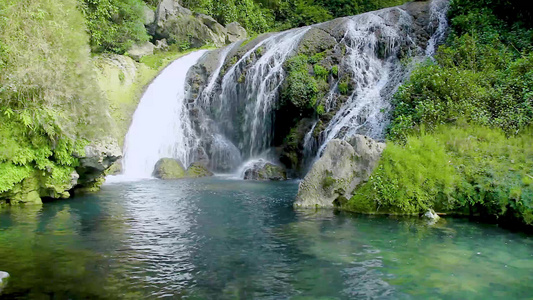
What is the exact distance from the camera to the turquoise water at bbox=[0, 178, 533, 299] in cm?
620

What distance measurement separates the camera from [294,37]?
25.0 meters

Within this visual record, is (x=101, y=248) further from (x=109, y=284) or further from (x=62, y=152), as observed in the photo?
(x=62, y=152)

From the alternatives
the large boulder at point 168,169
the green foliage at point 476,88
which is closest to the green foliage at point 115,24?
the large boulder at point 168,169

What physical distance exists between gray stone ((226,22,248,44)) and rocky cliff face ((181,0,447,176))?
1067cm

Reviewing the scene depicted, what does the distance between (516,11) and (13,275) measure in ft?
70.3

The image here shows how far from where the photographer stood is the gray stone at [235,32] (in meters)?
36.9

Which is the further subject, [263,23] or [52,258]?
[263,23]

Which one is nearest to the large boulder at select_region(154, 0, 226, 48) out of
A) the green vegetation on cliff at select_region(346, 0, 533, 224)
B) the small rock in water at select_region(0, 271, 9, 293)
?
the green vegetation on cliff at select_region(346, 0, 533, 224)

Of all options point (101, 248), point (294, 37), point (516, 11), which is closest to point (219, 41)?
point (294, 37)

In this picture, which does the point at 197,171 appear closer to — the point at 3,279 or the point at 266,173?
the point at 266,173

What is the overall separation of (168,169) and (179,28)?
16702 mm

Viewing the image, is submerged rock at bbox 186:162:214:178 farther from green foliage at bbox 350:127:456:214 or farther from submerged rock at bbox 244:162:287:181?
green foliage at bbox 350:127:456:214

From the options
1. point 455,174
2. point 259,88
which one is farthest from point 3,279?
point 259,88

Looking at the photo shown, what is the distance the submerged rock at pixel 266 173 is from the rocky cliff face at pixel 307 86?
3.03 ft
